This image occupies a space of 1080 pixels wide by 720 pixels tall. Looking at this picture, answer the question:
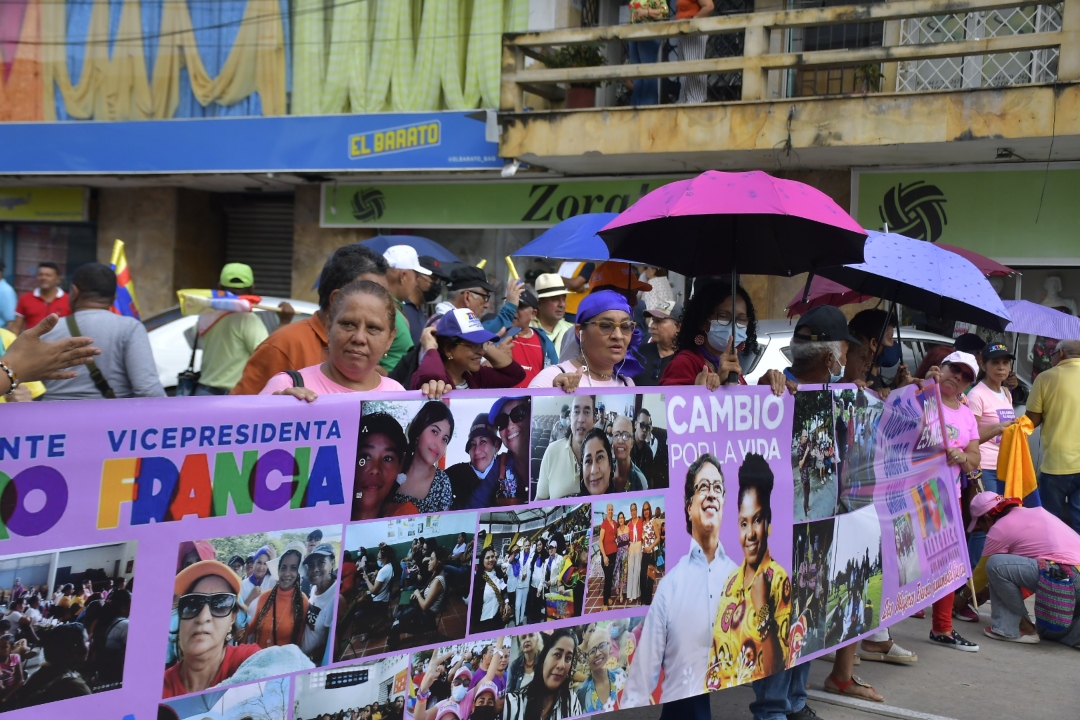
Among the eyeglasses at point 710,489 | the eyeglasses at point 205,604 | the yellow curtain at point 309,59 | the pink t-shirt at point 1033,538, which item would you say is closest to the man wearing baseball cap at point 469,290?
the eyeglasses at point 710,489

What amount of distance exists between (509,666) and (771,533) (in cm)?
148

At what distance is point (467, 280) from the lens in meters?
6.70

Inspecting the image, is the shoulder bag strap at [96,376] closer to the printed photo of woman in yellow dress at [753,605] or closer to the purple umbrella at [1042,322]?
the printed photo of woman in yellow dress at [753,605]

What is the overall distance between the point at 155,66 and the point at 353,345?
53.2 feet

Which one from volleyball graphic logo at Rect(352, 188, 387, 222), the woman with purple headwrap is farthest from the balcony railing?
the woman with purple headwrap

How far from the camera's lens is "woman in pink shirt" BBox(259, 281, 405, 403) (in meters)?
3.59

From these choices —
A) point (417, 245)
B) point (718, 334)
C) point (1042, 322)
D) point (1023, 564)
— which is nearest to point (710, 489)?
point (718, 334)

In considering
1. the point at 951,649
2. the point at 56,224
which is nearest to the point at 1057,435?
the point at 951,649

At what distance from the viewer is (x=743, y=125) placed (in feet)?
41.0

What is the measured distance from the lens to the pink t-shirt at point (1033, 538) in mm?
6969

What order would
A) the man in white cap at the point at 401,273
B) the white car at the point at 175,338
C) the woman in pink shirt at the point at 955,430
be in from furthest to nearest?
1. the white car at the point at 175,338
2. the woman in pink shirt at the point at 955,430
3. the man in white cap at the point at 401,273

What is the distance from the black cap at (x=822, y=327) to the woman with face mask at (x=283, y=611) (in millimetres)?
3167

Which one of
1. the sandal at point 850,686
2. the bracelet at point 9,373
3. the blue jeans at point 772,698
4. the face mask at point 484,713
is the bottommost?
the sandal at point 850,686

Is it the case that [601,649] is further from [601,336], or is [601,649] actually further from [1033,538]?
[1033,538]
